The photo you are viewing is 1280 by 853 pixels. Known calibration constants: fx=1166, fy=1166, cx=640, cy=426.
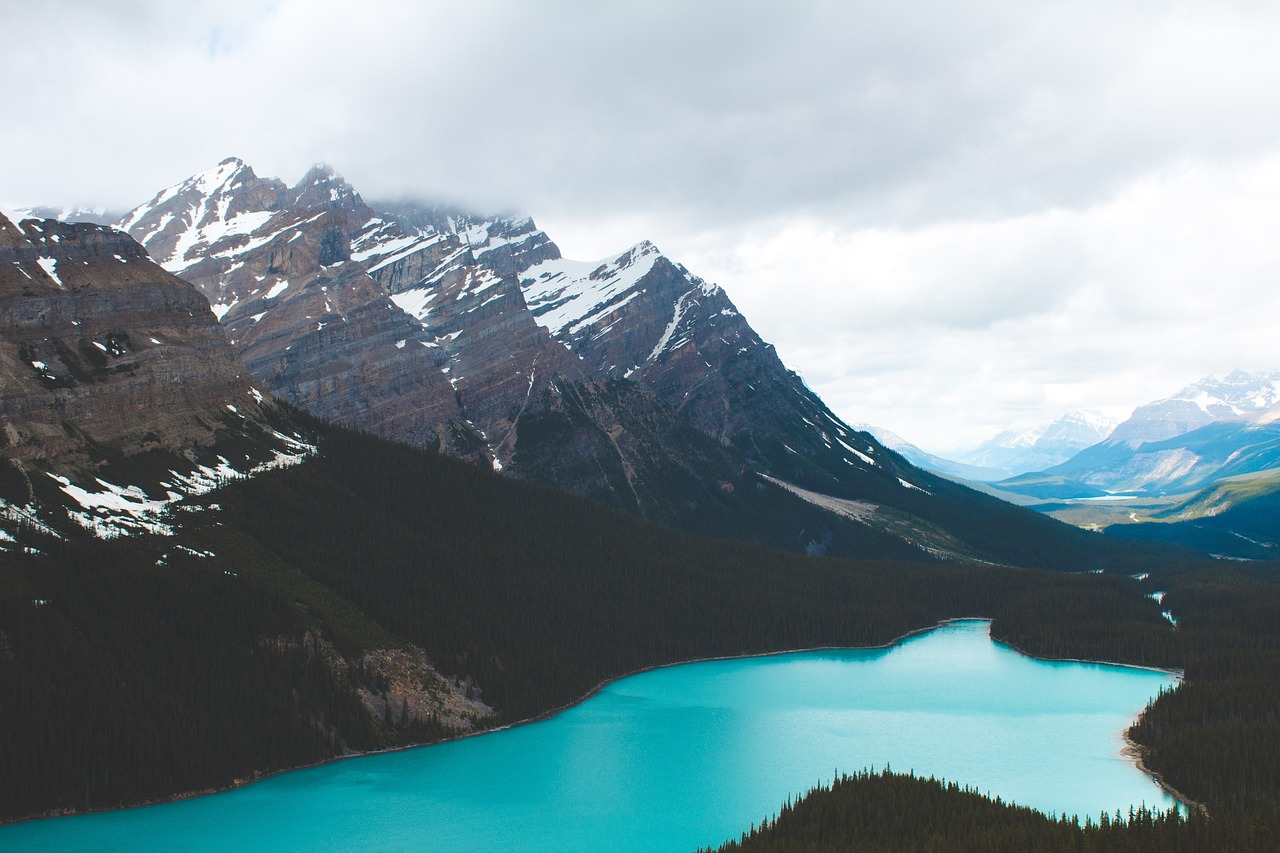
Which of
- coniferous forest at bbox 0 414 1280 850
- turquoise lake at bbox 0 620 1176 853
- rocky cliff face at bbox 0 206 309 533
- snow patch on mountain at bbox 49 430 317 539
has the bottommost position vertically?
turquoise lake at bbox 0 620 1176 853

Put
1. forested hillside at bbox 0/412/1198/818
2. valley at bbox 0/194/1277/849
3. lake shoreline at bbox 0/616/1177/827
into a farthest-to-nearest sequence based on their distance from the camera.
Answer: valley at bbox 0/194/1277/849 → forested hillside at bbox 0/412/1198/818 → lake shoreline at bbox 0/616/1177/827

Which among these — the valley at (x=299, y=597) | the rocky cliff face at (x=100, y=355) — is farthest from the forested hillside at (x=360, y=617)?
the rocky cliff face at (x=100, y=355)

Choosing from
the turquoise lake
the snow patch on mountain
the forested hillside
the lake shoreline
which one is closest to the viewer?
the turquoise lake

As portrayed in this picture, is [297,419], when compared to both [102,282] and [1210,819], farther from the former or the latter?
[1210,819]

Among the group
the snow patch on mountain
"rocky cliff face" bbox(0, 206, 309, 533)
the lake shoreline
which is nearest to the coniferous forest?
the lake shoreline

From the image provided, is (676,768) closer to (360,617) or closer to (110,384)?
(360,617)

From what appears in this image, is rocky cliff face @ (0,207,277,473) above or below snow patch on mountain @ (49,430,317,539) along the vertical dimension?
above

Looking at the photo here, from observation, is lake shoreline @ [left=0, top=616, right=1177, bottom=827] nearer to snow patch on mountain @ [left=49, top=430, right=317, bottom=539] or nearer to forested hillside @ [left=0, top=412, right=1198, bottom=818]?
forested hillside @ [left=0, top=412, right=1198, bottom=818]

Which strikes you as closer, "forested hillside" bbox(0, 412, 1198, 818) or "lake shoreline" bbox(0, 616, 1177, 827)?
"lake shoreline" bbox(0, 616, 1177, 827)
